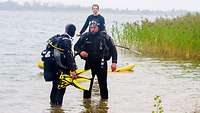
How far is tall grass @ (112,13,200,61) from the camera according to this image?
1983 cm

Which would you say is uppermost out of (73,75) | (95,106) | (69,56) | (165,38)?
(69,56)

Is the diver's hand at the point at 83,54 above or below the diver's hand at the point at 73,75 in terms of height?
above

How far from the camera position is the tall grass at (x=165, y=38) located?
19828 millimetres

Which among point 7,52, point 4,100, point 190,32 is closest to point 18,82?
point 4,100

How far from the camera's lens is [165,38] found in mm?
21109

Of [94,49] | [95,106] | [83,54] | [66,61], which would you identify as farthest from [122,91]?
[66,61]

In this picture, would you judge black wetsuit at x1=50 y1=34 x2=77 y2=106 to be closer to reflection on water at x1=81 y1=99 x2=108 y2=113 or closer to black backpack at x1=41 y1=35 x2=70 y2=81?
black backpack at x1=41 y1=35 x2=70 y2=81

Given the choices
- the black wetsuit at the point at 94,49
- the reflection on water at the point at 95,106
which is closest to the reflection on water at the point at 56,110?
the reflection on water at the point at 95,106

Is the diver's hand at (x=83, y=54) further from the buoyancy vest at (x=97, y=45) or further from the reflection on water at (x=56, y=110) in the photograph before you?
the reflection on water at (x=56, y=110)

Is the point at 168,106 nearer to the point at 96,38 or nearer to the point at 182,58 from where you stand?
the point at 96,38

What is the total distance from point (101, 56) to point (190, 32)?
9.69m

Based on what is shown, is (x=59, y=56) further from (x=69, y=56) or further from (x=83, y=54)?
(x=83, y=54)

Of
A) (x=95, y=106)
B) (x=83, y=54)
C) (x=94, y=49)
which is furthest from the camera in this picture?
(x=95, y=106)

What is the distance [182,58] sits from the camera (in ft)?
67.1
